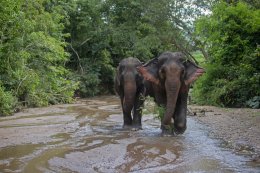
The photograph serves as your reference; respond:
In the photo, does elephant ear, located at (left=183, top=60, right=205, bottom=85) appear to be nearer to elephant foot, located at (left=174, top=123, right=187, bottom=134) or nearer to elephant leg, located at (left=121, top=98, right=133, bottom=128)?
elephant foot, located at (left=174, top=123, right=187, bottom=134)

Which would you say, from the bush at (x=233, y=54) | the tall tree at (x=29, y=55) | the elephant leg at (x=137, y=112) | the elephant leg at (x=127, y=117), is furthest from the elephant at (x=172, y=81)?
the tall tree at (x=29, y=55)

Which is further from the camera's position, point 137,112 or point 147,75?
point 137,112

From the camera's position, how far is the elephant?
948 centimetres

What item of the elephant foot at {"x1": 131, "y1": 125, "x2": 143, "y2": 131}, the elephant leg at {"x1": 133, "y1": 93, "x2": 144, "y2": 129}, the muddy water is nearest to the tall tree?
the muddy water

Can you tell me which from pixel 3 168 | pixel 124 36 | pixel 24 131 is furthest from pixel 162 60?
pixel 124 36

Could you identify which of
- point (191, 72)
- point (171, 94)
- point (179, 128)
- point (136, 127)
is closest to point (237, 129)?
point (179, 128)

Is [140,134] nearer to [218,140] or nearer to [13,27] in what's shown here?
[218,140]

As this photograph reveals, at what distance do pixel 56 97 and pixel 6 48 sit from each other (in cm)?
606

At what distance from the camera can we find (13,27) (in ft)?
51.4

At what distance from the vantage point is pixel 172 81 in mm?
9406

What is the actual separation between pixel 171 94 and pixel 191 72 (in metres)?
0.93

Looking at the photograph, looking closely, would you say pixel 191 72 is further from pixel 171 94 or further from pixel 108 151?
pixel 108 151

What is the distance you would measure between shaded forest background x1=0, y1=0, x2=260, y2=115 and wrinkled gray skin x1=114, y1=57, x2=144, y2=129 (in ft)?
16.2

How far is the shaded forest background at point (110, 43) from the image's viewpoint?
53.6 ft
